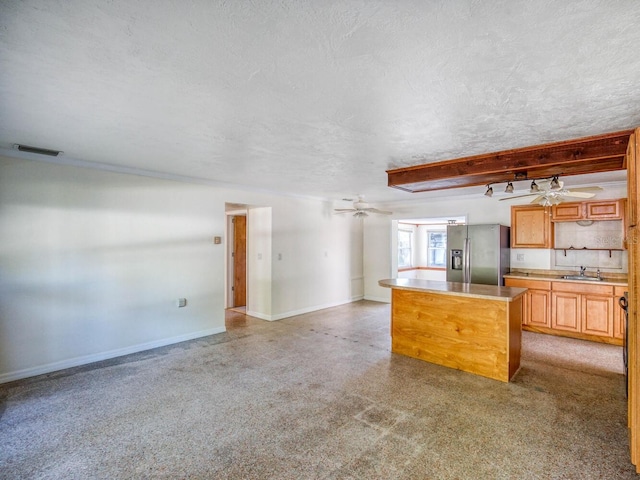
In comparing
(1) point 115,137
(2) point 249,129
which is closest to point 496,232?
(2) point 249,129

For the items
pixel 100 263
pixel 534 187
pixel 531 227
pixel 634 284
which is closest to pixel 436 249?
pixel 531 227

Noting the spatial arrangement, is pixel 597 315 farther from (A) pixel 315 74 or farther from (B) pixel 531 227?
(A) pixel 315 74

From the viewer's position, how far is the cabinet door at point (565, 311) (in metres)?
4.89

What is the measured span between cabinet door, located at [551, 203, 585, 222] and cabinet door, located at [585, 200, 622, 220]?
0.10m

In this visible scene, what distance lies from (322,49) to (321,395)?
2.85 metres

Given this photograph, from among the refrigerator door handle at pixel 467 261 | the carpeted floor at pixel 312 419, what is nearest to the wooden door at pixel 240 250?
the carpeted floor at pixel 312 419

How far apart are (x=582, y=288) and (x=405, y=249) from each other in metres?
5.00

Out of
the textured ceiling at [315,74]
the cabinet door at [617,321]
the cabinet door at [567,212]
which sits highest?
the textured ceiling at [315,74]

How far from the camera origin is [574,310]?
16.1 ft

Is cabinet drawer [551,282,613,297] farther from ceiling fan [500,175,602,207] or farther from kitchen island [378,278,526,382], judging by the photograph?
kitchen island [378,278,526,382]

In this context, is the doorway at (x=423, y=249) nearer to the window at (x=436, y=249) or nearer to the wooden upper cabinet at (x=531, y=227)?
the window at (x=436, y=249)

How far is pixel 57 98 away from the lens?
2.19 m

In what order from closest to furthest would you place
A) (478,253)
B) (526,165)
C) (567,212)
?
(526,165), (567,212), (478,253)

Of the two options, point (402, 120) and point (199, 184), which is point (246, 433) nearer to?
point (402, 120)
